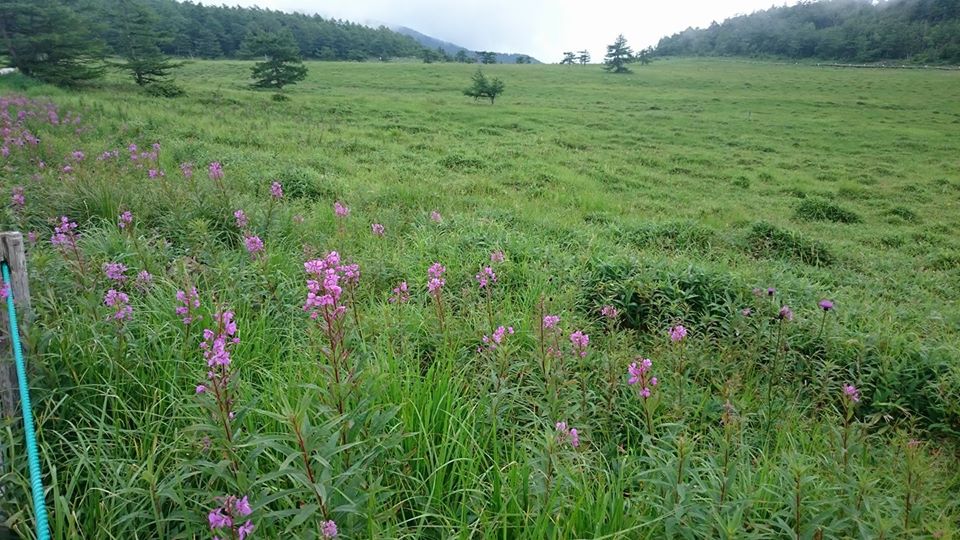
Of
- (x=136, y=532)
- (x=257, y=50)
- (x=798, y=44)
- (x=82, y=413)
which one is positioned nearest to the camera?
(x=136, y=532)

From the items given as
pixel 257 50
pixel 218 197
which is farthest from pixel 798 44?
pixel 218 197

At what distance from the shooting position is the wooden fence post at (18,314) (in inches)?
82.0

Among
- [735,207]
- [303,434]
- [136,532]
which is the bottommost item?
[735,207]

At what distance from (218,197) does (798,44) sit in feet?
345

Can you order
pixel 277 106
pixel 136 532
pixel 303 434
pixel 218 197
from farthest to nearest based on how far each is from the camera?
1. pixel 277 106
2. pixel 218 197
3. pixel 136 532
4. pixel 303 434

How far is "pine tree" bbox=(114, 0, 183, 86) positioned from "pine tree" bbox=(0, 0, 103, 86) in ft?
4.56

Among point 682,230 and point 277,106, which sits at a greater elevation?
point 277,106

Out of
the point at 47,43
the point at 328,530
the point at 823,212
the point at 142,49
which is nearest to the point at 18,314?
the point at 328,530

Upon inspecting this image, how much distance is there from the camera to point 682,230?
8242mm

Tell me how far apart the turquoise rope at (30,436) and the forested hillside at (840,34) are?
95266 millimetres

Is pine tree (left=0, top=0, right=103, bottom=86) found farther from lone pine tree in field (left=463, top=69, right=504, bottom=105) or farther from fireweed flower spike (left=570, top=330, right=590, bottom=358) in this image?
fireweed flower spike (left=570, top=330, right=590, bottom=358)

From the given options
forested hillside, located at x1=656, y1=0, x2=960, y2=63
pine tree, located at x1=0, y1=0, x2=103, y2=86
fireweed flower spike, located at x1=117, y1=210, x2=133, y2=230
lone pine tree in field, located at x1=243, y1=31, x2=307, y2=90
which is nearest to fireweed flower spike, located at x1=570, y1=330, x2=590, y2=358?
fireweed flower spike, located at x1=117, y1=210, x2=133, y2=230

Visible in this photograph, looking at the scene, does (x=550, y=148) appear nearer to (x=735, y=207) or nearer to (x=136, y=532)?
(x=735, y=207)

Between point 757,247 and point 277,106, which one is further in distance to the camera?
point 277,106
